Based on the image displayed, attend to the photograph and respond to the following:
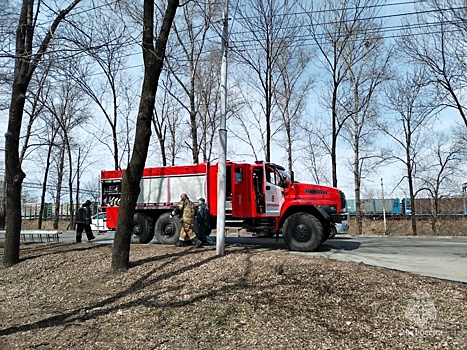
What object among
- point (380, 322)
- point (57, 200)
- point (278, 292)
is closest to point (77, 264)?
point (278, 292)

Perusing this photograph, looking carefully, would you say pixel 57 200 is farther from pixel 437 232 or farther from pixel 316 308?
pixel 316 308

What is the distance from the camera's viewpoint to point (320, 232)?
10.8m

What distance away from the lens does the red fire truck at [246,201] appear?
11188mm

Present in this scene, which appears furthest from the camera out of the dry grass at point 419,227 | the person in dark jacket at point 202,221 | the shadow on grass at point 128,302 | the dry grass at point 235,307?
the dry grass at point 419,227

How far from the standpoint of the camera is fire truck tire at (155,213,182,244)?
43.0 ft

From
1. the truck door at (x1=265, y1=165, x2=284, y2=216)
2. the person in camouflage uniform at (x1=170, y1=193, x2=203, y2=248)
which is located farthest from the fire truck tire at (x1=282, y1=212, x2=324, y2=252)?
the person in camouflage uniform at (x1=170, y1=193, x2=203, y2=248)

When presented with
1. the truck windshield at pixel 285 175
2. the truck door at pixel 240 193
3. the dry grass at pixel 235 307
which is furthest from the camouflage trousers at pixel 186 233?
the truck windshield at pixel 285 175

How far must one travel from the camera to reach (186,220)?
1167 centimetres

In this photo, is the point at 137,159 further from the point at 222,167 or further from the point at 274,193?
the point at 274,193

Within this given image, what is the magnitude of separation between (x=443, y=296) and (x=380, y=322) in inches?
58.5

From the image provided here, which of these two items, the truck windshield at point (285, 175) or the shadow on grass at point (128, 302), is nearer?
the shadow on grass at point (128, 302)

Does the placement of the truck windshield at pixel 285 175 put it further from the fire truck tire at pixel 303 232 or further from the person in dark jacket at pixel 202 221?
the person in dark jacket at pixel 202 221

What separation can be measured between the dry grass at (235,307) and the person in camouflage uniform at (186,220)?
8.60ft

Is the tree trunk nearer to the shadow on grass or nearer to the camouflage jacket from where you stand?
the shadow on grass
